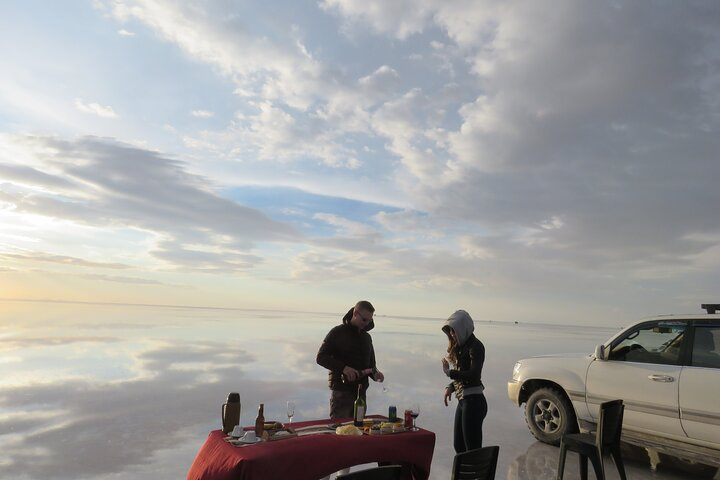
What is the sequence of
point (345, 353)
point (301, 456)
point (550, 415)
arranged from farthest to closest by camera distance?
point (550, 415)
point (345, 353)
point (301, 456)

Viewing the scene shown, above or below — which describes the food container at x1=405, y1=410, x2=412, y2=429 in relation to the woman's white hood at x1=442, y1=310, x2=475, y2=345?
below

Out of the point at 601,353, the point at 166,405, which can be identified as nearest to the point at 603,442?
the point at 601,353

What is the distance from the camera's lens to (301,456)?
3.03 meters

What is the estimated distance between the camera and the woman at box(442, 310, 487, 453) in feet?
14.4

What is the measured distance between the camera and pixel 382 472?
7.92 ft

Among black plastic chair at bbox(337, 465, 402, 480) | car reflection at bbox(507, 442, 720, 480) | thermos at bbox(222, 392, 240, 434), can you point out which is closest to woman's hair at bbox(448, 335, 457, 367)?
car reflection at bbox(507, 442, 720, 480)

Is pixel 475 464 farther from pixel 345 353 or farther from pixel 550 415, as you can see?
pixel 550 415

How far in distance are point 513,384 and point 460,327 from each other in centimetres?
310

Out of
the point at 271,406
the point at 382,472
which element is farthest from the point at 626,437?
the point at 271,406

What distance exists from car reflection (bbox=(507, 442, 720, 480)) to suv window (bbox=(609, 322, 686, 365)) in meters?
1.30

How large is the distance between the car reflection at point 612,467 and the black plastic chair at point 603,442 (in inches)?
33.7

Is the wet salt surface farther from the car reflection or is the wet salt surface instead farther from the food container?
the food container

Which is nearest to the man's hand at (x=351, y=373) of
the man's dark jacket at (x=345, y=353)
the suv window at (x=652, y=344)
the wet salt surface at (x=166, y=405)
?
the man's dark jacket at (x=345, y=353)

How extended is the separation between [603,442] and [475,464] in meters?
2.16
